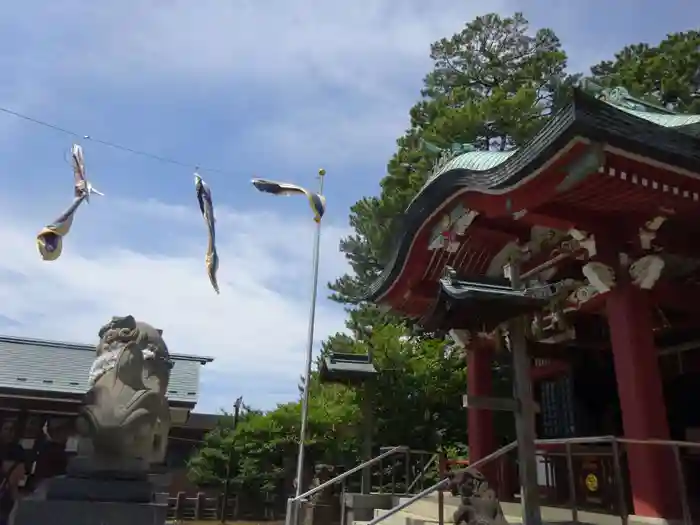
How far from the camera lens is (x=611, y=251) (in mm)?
7129

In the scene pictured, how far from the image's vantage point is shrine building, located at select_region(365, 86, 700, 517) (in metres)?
5.75

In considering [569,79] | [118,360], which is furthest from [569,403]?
[569,79]

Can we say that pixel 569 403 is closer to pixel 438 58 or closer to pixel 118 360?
pixel 118 360

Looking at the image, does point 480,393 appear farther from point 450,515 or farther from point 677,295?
point 677,295

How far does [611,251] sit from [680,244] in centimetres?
84

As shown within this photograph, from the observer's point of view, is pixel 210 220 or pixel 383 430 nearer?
pixel 210 220

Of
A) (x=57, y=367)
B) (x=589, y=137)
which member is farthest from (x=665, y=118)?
(x=57, y=367)

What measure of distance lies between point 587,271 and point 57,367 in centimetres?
1160

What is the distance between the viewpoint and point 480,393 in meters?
9.84

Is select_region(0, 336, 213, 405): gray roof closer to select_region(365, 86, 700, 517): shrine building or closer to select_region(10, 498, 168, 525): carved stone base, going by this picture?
select_region(10, 498, 168, 525): carved stone base

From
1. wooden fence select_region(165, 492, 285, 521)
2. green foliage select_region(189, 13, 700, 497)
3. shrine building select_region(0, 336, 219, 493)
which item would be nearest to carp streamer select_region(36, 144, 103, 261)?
shrine building select_region(0, 336, 219, 493)

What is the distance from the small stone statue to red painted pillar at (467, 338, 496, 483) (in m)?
4.17

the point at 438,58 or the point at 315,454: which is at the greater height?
the point at 438,58

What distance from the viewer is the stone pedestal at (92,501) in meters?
6.46
